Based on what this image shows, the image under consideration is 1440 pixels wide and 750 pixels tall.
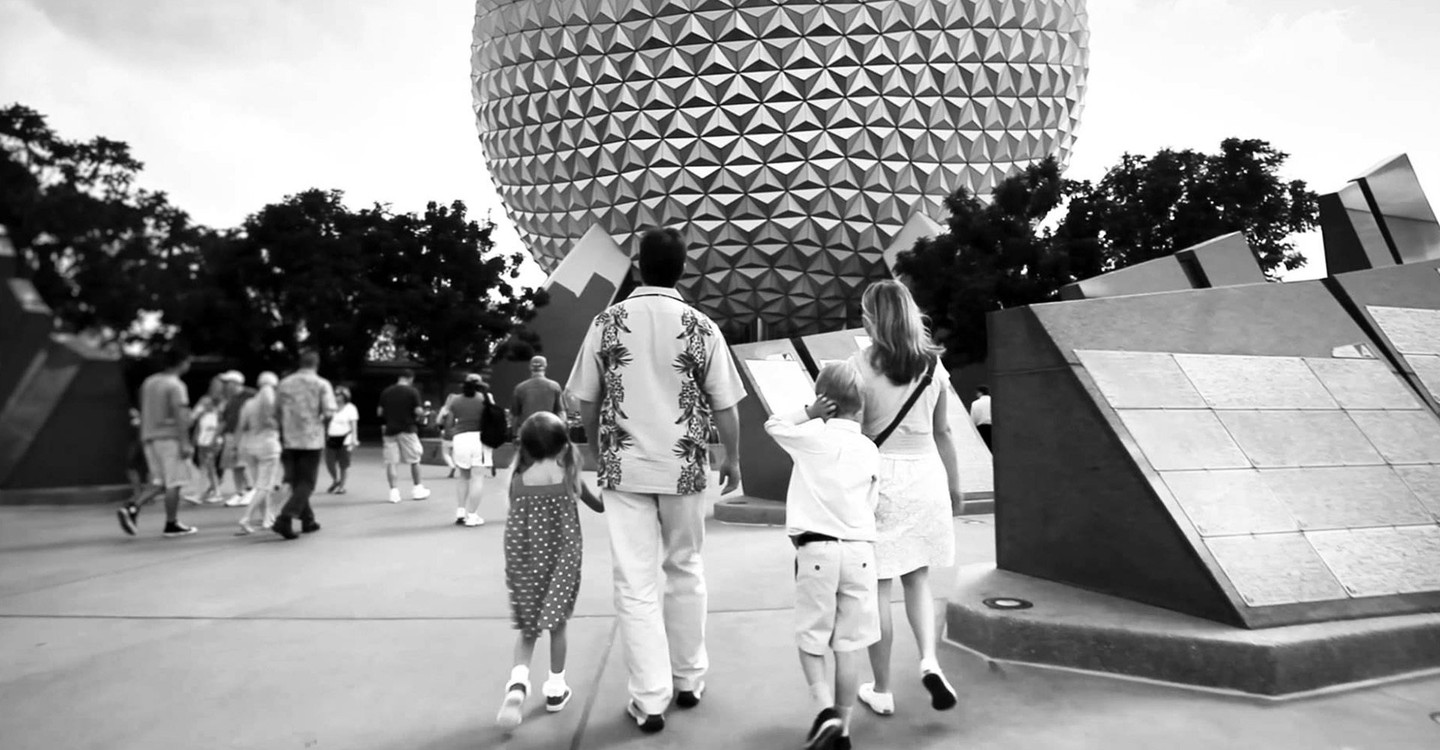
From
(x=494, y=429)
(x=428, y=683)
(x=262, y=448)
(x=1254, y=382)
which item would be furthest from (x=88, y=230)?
(x=262, y=448)

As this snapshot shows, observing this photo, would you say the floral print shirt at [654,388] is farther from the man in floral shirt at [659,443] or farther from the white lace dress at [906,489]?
the white lace dress at [906,489]

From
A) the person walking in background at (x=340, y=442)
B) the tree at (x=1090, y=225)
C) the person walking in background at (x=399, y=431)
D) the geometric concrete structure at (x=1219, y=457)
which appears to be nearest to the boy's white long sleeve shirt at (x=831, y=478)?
the geometric concrete structure at (x=1219, y=457)

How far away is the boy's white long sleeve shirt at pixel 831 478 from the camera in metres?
3.11

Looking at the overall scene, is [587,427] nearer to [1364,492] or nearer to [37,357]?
[37,357]

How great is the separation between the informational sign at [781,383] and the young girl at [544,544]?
5182 mm

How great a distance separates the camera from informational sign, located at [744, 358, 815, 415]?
357 inches

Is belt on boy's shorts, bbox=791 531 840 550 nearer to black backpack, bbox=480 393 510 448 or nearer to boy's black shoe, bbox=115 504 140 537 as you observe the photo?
black backpack, bbox=480 393 510 448

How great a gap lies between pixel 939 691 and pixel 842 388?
3.61 feet

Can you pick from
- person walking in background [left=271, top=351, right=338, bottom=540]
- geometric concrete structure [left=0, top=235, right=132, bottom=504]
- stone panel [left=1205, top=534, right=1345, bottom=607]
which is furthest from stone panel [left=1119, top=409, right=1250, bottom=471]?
person walking in background [left=271, top=351, right=338, bottom=540]

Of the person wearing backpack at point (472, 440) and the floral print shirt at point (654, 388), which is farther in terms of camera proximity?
the person wearing backpack at point (472, 440)

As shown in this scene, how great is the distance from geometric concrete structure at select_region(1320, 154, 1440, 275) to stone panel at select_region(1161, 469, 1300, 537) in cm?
351

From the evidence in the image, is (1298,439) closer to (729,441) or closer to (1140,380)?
(1140,380)

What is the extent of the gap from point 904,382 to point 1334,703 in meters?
1.86

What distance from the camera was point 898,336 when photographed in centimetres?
348
